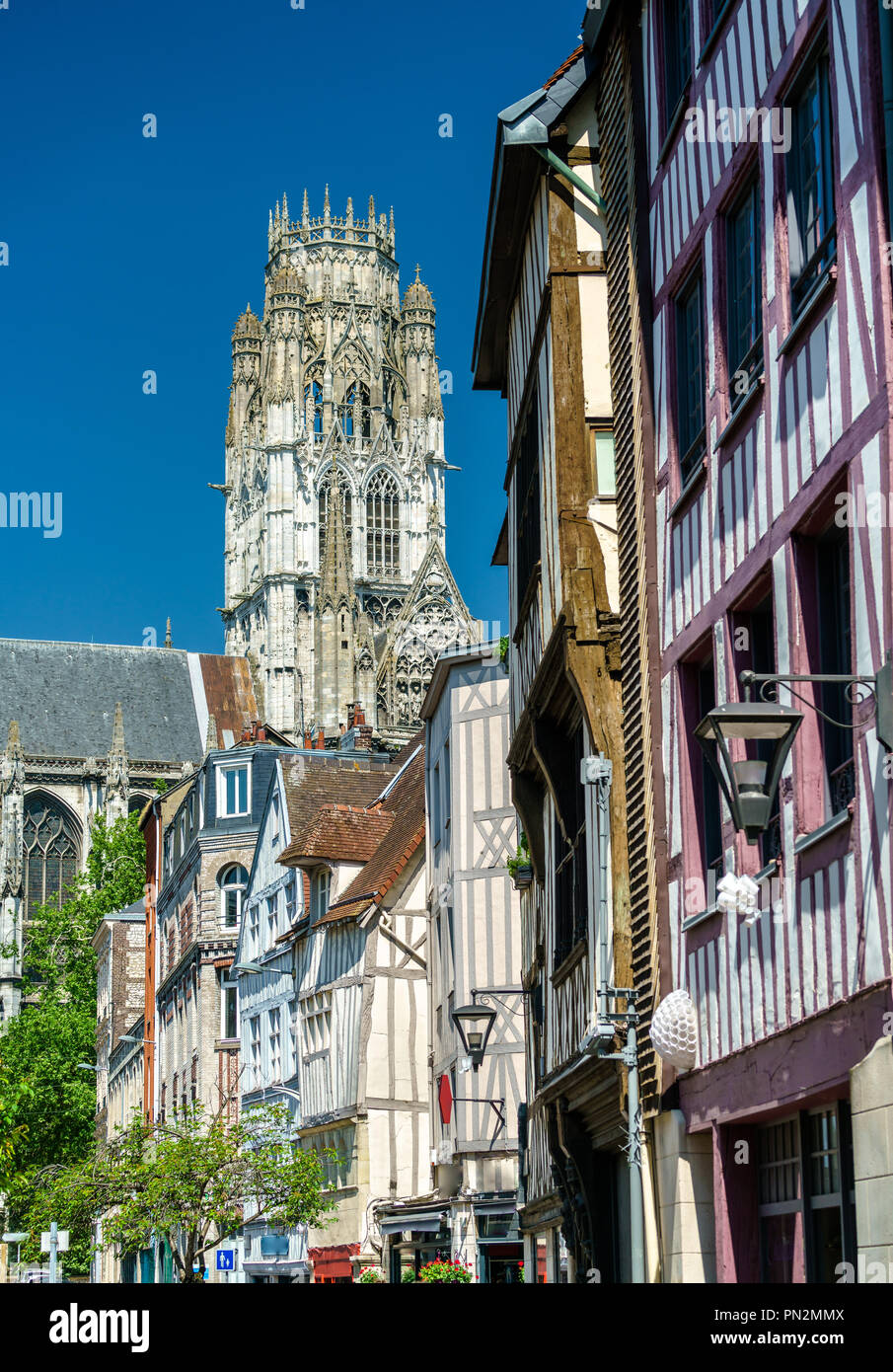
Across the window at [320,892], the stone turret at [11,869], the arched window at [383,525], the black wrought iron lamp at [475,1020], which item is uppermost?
the arched window at [383,525]

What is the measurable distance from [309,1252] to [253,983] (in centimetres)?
706

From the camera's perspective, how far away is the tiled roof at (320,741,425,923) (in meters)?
29.6

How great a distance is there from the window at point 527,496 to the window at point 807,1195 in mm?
6905

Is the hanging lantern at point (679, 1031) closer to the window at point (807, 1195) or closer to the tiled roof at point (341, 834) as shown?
the window at point (807, 1195)

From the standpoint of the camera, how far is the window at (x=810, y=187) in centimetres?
913

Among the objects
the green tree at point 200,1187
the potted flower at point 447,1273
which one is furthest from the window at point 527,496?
the green tree at point 200,1187

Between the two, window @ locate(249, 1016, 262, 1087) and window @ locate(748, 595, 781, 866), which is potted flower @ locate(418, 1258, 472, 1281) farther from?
window @ locate(249, 1016, 262, 1087)

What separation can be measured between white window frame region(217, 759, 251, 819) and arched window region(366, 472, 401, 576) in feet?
202

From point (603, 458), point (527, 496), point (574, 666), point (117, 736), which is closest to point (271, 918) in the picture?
point (527, 496)

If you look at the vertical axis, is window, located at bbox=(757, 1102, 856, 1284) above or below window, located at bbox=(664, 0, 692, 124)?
below

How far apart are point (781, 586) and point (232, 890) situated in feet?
115

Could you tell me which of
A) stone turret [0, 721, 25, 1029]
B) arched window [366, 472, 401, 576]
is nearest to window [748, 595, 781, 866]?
stone turret [0, 721, 25, 1029]

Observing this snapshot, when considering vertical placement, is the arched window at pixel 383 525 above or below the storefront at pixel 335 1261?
above

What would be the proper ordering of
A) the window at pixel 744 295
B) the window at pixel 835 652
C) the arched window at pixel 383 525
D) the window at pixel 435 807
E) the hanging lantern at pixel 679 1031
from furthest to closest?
the arched window at pixel 383 525
the window at pixel 435 807
the hanging lantern at pixel 679 1031
the window at pixel 744 295
the window at pixel 835 652
